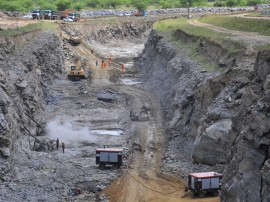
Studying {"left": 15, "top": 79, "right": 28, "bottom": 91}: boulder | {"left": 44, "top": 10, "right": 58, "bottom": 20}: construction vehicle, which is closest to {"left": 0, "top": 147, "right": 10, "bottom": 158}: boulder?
{"left": 15, "top": 79, "right": 28, "bottom": 91}: boulder

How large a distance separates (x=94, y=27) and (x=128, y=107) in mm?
56027

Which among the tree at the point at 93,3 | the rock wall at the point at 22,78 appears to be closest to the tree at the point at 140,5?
the tree at the point at 93,3

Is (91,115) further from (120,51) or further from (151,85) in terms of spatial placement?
(120,51)

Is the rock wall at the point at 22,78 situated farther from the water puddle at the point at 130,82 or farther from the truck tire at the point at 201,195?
the truck tire at the point at 201,195

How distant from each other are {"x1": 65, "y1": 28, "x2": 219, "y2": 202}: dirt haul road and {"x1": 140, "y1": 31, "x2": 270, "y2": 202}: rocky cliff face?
56.7 inches

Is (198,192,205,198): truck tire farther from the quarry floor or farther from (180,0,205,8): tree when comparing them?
(180,0,205,8): tree

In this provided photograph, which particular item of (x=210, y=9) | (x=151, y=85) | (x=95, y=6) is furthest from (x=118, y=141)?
(x=95, y=6)

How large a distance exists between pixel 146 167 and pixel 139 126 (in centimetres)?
1233

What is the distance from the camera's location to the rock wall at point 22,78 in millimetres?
42062

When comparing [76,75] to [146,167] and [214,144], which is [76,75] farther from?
[214,144]

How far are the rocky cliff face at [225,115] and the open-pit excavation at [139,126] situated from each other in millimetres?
83

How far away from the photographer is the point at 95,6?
179875mm

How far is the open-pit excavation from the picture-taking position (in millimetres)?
29547

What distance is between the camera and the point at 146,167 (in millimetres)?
44500
